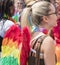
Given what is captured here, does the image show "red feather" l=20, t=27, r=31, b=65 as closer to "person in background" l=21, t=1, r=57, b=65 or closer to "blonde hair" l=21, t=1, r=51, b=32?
"person in background" l=21, t=1, r=57, b=65

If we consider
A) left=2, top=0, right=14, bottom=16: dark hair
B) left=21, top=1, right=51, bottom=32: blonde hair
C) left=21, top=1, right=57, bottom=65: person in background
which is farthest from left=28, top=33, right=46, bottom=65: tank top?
left=2, top=0, right=14, bottom=16: dark hair

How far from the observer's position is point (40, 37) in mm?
2939

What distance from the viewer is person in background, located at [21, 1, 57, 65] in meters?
2.83

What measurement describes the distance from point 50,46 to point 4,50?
1.20m

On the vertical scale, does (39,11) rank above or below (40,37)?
above

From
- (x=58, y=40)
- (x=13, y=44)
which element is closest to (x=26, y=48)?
(x=13, y=44)

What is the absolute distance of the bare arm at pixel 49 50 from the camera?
280 cm

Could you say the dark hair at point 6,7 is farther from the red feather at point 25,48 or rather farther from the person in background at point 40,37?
the red feather at point 25,48

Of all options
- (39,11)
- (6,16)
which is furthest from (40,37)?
(6,16)

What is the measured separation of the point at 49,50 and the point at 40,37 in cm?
19

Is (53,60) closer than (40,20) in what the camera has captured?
Yes

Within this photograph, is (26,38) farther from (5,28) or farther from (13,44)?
(5,28)

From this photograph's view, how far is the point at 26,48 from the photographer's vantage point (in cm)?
302

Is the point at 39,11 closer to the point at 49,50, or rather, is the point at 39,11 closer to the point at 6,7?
the point at 49,50
